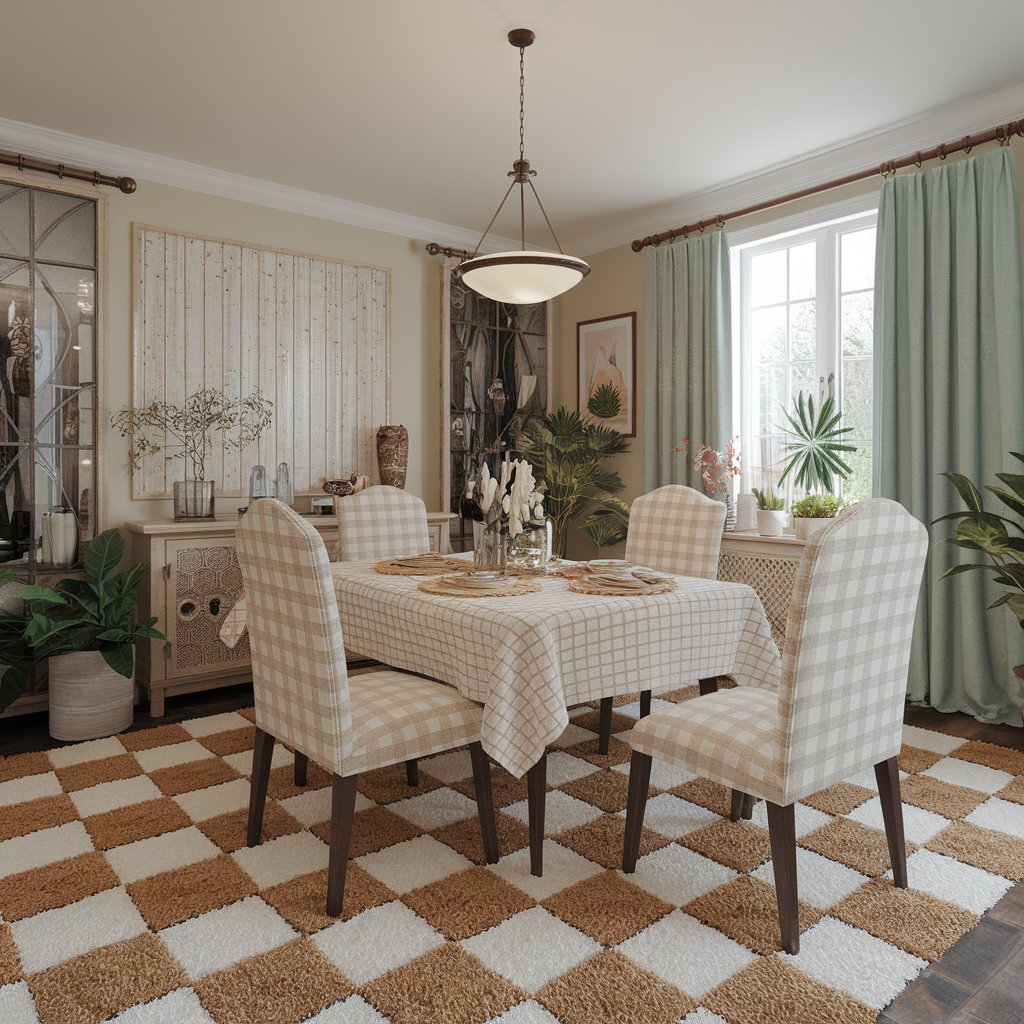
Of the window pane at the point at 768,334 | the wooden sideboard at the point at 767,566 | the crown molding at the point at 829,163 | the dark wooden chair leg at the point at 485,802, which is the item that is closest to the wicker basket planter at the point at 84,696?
the dark wooden chair leg at the point at 485,802

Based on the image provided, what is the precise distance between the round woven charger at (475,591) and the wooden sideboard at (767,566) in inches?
69.8

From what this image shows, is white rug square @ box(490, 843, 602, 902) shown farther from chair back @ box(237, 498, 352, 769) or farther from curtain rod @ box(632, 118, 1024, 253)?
curtain rod @ box(632, 118, 1024, 253)

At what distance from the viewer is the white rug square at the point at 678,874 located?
2016 mm

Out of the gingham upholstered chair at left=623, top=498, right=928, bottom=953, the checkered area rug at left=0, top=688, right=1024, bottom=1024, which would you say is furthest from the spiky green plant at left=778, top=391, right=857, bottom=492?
the gingham upholstered chair at left=623, top=498, right=928, bottom=953

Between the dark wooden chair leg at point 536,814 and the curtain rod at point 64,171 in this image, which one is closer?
the dark wooden chair leg at point 536,814

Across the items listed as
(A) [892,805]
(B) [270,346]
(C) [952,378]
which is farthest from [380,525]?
(C) [952,378]

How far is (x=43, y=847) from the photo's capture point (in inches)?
88.8

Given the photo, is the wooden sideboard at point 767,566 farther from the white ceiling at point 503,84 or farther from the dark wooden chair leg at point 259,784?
the dark wooden chair leg at point 259,784

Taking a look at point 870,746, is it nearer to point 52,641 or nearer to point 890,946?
point 890,946

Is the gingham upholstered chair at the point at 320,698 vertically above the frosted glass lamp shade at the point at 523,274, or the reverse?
the frosted glass lamp shade at the point at 523,274

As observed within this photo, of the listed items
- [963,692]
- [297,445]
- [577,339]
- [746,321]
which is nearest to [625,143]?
[746,321]

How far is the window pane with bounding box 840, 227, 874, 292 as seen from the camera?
3.95m

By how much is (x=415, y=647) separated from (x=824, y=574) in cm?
122

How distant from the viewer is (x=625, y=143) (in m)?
3.74
